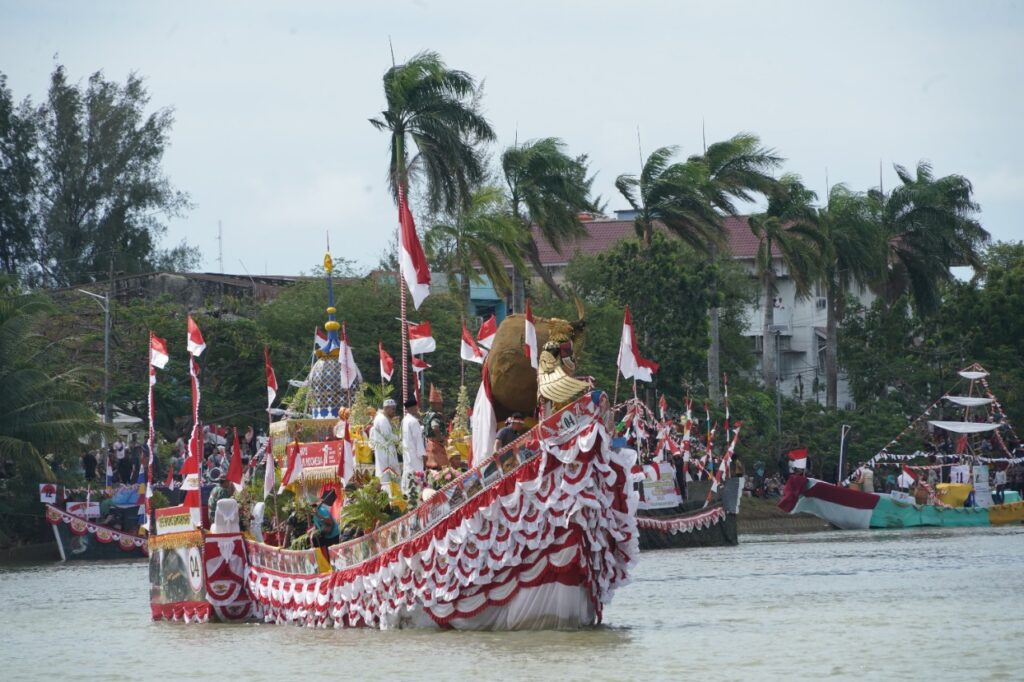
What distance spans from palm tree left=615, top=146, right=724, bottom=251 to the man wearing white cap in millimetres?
34533

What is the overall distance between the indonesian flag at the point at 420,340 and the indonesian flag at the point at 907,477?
29.2m

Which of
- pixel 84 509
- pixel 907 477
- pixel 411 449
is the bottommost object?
pixel 84 509

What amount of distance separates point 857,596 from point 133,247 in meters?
48.4

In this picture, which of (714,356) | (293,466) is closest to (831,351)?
(714,356)

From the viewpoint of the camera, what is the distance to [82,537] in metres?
42.7

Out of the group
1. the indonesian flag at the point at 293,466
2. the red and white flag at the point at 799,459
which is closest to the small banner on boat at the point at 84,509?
the red and white flag at the point at 799,459

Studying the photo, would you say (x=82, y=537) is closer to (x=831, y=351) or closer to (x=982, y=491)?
(x=982, y=491)

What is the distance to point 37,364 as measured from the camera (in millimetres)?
46062

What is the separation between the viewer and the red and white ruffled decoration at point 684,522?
39.1 meters

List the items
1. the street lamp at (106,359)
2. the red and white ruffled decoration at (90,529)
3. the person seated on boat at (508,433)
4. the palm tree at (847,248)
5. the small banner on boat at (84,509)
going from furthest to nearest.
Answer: the palm tree at (847,248)
the street lamp at (106,359)
the small banner on boat at (84,509)
the red and white ruffled decoration at (90,529)
the person seated on boat at (508,433)

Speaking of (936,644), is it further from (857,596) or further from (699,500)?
(699,500)

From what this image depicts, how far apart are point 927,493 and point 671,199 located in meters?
12.7

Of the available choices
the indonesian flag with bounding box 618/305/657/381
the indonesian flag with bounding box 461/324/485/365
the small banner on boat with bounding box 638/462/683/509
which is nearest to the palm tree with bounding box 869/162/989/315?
the small banner on boat with bounding box 638/462/683/509

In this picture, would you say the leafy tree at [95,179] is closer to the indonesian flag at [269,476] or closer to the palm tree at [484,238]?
the palm tree at [484,238]
